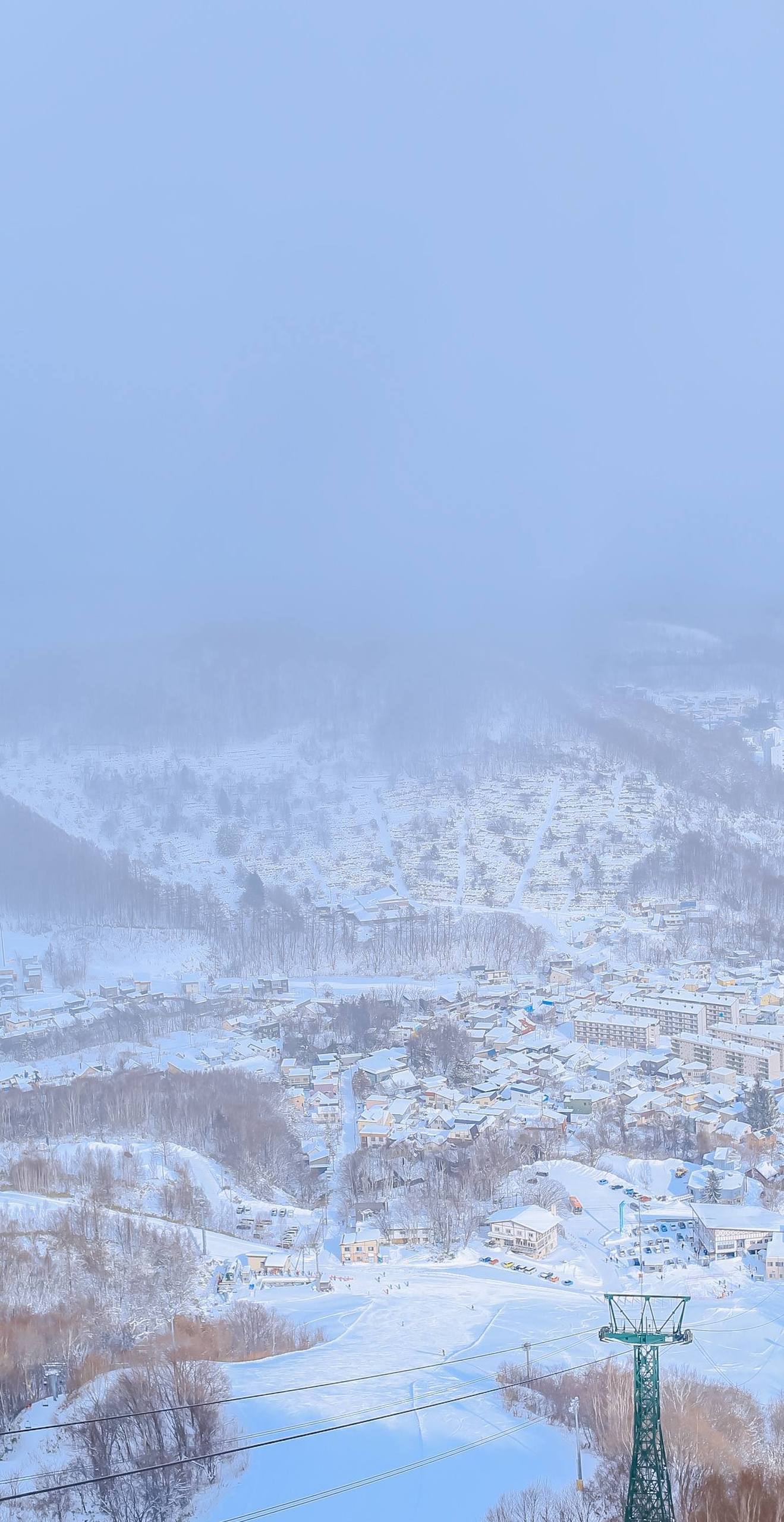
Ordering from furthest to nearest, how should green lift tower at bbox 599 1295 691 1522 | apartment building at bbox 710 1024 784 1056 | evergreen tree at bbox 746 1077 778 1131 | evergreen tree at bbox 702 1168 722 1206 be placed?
apartment building at bbox 710 1024 784 1056 → evergreen tree at bbox 746 1077 778 1131 → evergreen tree at bbox 702 1168 722 1206 → green lift tower at bbox 599 1295 691 1522

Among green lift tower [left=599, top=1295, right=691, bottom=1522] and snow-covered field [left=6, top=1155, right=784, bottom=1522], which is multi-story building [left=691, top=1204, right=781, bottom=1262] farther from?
green lift tower [left=599, top=1295, right=691, bottom=1522]

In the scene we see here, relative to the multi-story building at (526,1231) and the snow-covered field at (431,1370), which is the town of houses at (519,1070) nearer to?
the multi-story building at (526,1231)

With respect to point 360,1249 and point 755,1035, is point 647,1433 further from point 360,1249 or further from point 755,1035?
point 755,1035

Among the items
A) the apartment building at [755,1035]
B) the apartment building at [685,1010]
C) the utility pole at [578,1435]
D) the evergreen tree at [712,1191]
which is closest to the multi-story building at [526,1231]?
the evergreen tree at [712,1191]

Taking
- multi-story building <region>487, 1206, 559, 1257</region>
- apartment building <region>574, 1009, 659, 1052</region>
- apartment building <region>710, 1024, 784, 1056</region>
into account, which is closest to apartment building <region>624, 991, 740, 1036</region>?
apartment building <region>574, 1009, 659, 1052</region>

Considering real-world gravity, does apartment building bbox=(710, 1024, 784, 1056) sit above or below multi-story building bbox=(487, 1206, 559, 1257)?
above

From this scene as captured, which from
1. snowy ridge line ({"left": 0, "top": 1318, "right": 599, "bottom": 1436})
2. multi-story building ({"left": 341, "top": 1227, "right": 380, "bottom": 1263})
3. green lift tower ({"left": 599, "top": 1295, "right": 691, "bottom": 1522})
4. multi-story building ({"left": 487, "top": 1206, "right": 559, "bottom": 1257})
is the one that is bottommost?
multi-story building ({"left": 341, "top": 1227, "right": 380, "bottom": 1263})

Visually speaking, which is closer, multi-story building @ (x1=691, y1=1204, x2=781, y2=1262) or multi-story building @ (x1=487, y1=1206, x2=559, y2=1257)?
multi-story building @ (x1=691, y1=1204, x2=781, y2=1262)

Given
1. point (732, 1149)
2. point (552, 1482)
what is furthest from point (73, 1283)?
point (732, 1149)

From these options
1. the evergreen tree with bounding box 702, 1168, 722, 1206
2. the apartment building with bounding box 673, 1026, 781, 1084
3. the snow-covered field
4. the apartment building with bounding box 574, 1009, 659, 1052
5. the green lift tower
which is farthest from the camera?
the apartment building with bounding box 574, 1009, 659, 1052
